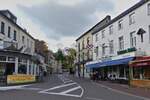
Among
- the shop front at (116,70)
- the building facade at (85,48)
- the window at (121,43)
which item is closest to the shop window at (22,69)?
the shop front at (116,70)

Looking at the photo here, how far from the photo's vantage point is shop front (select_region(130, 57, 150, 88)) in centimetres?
2743

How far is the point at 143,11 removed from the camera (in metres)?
31.7

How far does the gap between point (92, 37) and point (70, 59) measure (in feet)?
127

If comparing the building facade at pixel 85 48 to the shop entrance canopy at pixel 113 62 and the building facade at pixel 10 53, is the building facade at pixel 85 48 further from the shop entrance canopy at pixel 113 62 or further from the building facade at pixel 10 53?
the building facade at pixel 10 53

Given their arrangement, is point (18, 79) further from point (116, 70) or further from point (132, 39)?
point (116, 70)

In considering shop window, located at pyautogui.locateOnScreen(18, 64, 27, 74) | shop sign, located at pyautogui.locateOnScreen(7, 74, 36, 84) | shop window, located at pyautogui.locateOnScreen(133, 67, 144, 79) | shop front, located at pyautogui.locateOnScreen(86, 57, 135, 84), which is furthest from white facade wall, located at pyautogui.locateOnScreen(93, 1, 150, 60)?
shop window, located at pyautogui.locateOnScreen(18, 64, 27, 74)

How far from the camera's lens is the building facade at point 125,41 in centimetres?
3119

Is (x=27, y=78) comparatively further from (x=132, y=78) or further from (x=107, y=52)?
(x=107, y=52)

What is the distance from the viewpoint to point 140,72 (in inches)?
1145

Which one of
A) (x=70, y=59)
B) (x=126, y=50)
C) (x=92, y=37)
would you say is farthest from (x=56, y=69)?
(x=126, y=50)

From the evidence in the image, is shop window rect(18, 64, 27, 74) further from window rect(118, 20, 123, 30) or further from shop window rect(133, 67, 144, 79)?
shop window rect(133, 67, 144, 79)

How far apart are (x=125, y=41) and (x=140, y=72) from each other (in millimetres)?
8543

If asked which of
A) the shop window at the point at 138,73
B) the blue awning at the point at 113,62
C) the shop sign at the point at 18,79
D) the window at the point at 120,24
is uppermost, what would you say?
the window at the point at 120,24

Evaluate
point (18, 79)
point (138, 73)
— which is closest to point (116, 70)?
point (138, 73)
